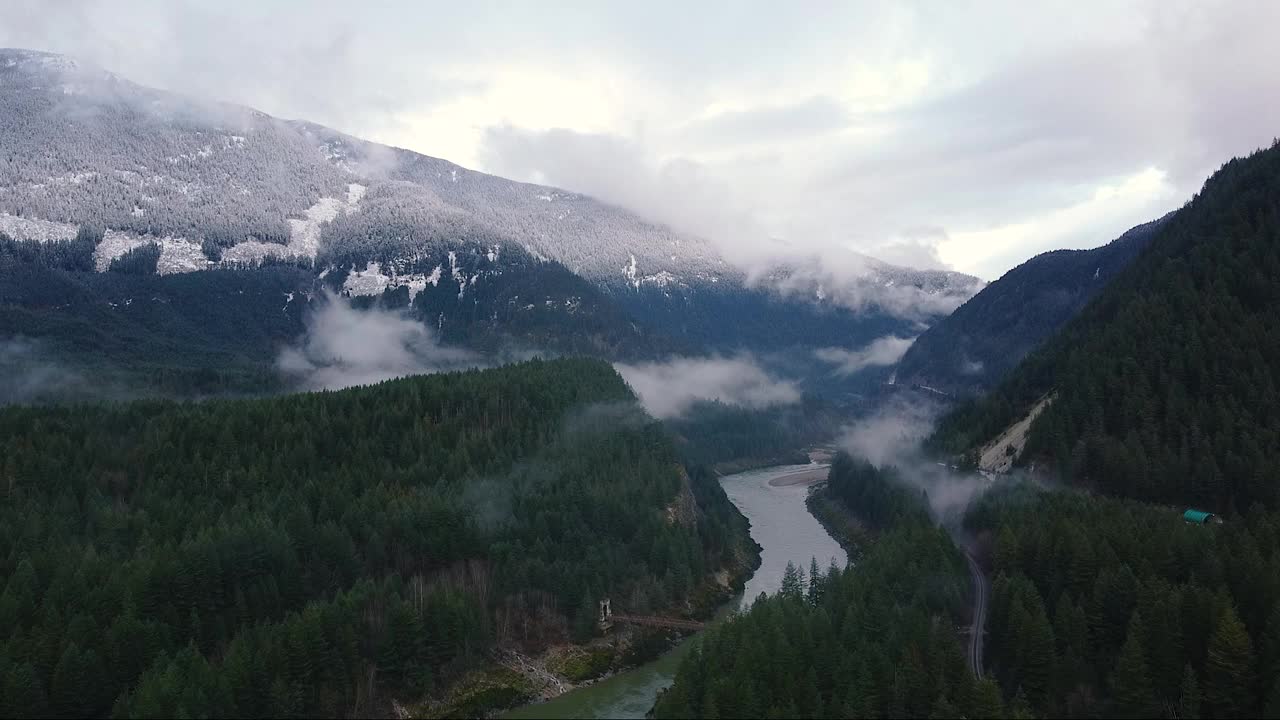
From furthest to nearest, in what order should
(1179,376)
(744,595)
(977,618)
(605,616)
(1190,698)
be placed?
(1179,376), (744,595), (605,616), (977,618), (1190,698)

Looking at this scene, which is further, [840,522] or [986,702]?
[840,522]

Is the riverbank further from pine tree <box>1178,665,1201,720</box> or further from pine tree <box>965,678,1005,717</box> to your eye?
pine tree <box>1178,665,1201,720</box>

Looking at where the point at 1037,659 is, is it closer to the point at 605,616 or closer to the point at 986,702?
the point at 986,702

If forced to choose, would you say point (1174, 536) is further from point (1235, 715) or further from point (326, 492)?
point (326, 492)

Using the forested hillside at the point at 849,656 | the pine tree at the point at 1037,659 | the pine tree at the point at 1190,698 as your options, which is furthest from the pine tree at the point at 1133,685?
the forested hillside at the point at 849,656

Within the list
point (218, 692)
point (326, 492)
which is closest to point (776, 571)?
point (326, 492)

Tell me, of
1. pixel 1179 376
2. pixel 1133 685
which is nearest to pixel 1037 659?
pixel 1133 685
